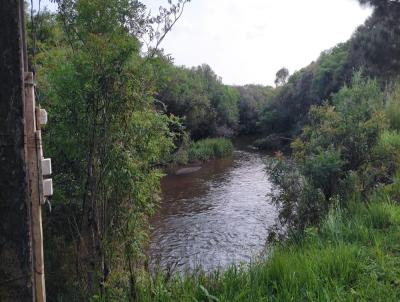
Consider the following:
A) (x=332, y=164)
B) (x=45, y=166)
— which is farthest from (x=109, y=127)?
(x=332, y=164)

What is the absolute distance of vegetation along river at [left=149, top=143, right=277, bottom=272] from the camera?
10461 millimetres

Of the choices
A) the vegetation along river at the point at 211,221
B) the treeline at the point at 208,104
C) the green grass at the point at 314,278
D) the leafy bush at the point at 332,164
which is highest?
the treeline at the point at 208,104

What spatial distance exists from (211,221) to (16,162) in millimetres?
11916

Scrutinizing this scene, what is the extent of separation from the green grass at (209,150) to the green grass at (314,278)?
23784 millimetres

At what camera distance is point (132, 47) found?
4617mm

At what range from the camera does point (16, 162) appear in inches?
81.6

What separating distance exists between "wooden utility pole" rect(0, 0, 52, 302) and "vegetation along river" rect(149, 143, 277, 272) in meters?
4.03

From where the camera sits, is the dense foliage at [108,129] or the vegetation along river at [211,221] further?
the vegetation along river at [211,221]

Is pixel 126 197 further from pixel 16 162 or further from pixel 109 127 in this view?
pixel 16 162

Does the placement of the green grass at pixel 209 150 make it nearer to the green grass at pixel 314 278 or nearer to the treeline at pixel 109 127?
the treeline at pixel 109 127

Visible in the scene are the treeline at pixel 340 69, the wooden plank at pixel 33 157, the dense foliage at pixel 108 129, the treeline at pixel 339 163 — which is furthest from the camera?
the treeline at pixel 340 69

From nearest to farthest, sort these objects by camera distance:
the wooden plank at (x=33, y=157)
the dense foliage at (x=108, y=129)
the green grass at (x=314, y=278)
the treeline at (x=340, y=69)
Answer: the wooden plank at (x=33, y=157) < the green grass at (x=314, y=278) < the dense foliage at (x=108, y=129) < the treeline at (x=340, y=69)

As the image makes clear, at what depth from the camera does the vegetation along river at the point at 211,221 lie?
10.5 metres

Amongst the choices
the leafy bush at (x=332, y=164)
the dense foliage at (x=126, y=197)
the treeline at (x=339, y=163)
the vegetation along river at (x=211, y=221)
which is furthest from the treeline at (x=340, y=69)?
the dense foliage at (x=126, y=197)
